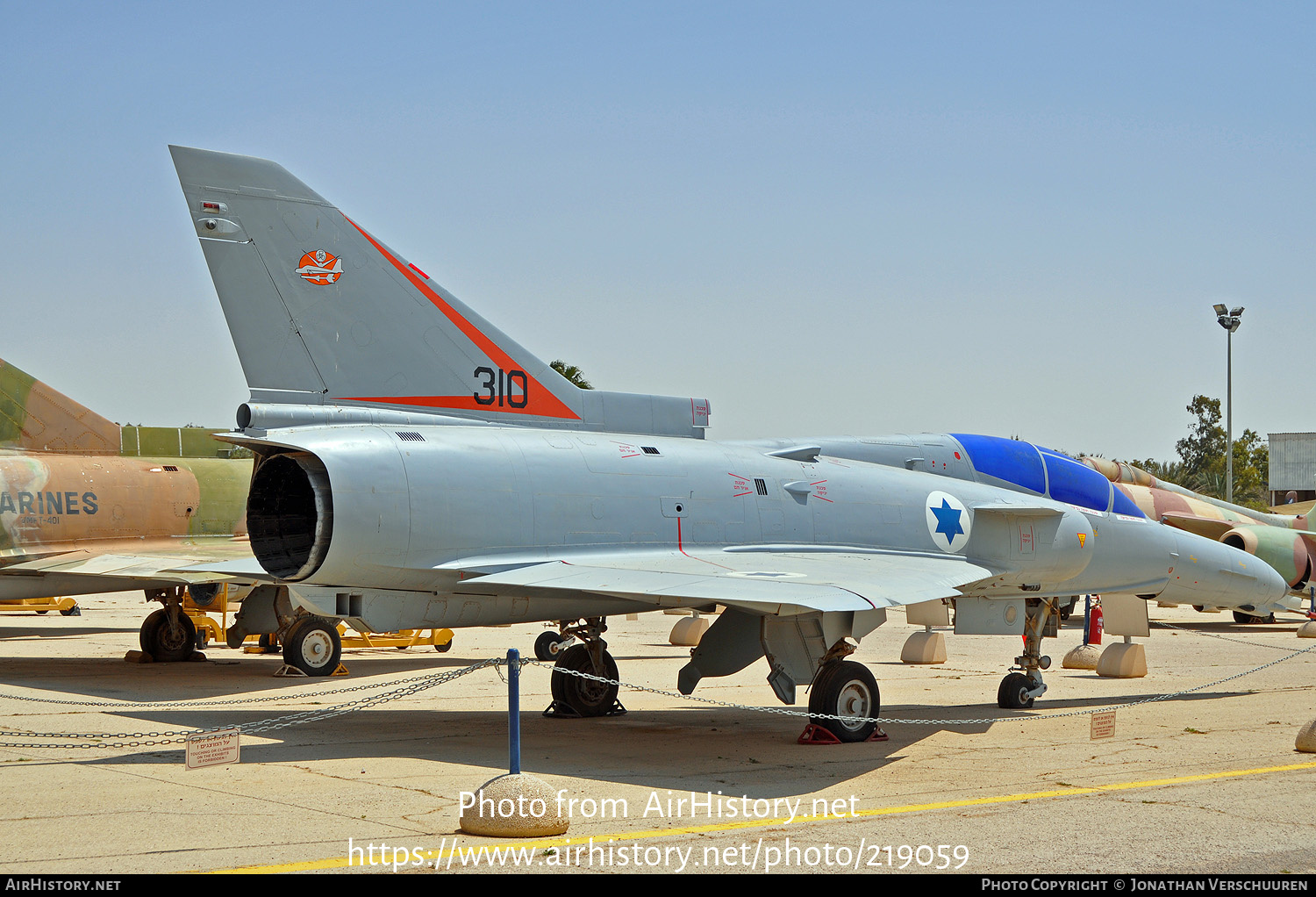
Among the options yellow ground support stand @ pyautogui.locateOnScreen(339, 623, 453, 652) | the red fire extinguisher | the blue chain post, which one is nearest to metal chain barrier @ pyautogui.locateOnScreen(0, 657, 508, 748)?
the blue chain post

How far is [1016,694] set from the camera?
13039mm

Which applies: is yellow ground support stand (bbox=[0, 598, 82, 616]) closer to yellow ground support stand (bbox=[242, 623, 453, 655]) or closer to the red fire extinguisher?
yellow ground support stand (bbox=[242, 623, 453, 655])

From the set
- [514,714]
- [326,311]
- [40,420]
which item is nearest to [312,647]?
[40,420]

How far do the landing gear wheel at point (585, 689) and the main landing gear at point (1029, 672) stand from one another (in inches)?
175

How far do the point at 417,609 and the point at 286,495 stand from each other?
4.83ft

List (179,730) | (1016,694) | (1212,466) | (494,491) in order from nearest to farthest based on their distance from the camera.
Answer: (494,491)
(179,730)
(1016,694)
(1212,466)

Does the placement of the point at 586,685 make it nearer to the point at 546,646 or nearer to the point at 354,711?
the point at 354,711

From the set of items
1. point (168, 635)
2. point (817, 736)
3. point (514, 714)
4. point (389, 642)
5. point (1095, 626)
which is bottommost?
point (389, 642)

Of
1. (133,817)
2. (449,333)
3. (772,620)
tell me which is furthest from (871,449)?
(133,817)

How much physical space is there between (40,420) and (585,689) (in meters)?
9.83

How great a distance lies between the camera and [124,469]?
1744 centimetres

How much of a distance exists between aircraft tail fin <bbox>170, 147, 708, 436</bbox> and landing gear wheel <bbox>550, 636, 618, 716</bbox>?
9.54ft

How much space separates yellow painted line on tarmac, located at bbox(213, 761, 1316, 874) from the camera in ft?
18.9

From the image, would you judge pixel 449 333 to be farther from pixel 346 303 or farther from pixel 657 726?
pixel 657 726
